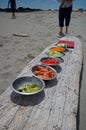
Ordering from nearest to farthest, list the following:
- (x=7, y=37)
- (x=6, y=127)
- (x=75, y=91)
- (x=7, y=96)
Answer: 1. (x=6, y=127)
2. (x=7, y=96)
3. (x=75, y=91)
4. (x=7, y=37)

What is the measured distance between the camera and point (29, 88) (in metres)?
2.41

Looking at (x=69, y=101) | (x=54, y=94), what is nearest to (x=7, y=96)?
(x=54, y=94)

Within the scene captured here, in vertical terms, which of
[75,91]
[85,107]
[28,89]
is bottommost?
[85,107]

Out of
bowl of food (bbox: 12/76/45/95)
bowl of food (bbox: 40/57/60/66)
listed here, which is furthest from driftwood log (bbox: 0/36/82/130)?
bowl of food (bbox: 40/57/60/66)

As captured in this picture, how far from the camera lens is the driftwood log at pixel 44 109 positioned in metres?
1.96

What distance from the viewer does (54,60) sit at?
3.53m

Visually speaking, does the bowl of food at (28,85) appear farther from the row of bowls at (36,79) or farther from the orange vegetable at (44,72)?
A: the orange vegetable at (44,72)

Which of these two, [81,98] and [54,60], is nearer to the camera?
[54,60]

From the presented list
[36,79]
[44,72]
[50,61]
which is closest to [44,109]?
[36,79]

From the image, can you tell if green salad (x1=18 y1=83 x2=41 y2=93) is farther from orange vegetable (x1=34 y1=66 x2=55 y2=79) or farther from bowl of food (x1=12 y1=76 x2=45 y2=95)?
orange vegetable (x1=34 y1=66 x2=55 y2=79)

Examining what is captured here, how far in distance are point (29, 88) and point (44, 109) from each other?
1.20ft

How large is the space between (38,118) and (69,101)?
1.77 ft

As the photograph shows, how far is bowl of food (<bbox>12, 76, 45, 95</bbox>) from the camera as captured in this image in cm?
234

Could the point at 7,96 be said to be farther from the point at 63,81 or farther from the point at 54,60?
the point at 54,60
